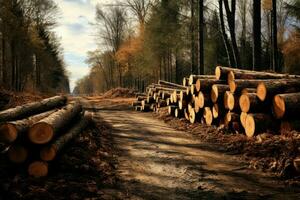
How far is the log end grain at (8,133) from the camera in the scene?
7211 mm

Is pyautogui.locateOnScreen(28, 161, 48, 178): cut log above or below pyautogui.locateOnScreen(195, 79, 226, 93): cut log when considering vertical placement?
below

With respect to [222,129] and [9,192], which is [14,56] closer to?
[222,129]

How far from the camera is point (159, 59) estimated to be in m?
42.4

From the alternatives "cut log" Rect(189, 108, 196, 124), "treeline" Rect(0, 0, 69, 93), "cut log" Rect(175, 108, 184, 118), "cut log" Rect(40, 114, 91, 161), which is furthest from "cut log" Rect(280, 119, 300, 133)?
"treeline" Rect(0, 0, 69, 93)

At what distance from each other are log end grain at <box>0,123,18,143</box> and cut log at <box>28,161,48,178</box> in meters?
0.59

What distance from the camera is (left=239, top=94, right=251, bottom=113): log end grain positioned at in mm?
Answer: 10734

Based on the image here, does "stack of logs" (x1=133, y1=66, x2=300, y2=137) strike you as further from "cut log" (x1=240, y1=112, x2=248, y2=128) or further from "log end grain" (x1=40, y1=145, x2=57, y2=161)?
"log end grain" (x1=40, y1=145, x2=57, y2=161)

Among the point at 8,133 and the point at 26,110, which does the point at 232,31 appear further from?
the point at 8,133

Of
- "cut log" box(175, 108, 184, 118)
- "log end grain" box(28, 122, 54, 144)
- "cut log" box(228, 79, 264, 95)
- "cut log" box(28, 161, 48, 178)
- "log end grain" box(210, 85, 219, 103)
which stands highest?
"cut log" box(228, 79, 264, 95)

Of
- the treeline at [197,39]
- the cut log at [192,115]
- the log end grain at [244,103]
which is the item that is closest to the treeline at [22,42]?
the treeline at [197,39]

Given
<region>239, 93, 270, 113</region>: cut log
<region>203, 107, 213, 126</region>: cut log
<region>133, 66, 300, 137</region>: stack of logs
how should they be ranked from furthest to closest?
1. <region>203, 107, 213, 126</region>: cut log
2. <region>239, 93, 270, 113</region>: cut log
3. <region>133, 66, 300, 137</region>: stack of logs

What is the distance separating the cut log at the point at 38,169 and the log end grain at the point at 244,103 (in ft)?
18.8

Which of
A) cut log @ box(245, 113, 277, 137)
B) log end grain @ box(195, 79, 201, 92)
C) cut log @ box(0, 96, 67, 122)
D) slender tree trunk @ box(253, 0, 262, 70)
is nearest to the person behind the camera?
cut log @ box(0, 96, 67, 122)

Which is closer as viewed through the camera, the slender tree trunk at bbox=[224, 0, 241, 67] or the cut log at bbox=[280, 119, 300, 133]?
the cut log at bbox=[280, 119, 300, 133]
